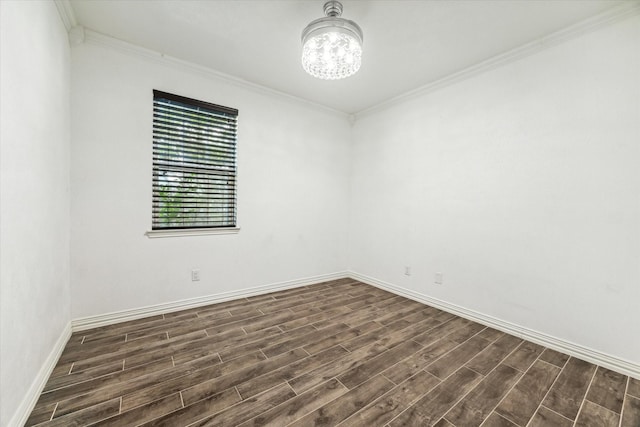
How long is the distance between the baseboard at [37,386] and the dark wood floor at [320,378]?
42 mm

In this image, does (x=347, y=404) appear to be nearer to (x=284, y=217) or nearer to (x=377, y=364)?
(x=377, y=364)

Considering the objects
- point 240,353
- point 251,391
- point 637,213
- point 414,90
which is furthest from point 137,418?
point 414,90

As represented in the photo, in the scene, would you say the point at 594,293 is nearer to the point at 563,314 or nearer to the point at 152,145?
the point at 563,314

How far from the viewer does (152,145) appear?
2670 millimetres

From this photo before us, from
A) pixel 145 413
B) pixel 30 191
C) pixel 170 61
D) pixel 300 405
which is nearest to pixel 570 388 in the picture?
pixel 300 405

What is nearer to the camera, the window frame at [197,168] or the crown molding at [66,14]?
the crown molding at [66,14]

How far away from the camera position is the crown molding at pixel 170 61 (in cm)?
238

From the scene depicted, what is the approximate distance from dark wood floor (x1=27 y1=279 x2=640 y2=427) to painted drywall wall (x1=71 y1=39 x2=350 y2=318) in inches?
19.1

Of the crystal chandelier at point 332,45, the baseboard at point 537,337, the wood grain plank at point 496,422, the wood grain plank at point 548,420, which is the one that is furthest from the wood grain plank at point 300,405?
the crystal chandelier at point 332,45

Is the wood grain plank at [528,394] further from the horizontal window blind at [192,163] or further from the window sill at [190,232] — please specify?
the horizontal window blind at [192,163]

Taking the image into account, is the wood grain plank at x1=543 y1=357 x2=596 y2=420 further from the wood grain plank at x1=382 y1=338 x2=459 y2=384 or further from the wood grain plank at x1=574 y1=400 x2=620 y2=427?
the wood grain plank at x1=382 y1=338 x2=459 y2=384

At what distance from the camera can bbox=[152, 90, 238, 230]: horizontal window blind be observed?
274cm

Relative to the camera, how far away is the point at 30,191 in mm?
1521

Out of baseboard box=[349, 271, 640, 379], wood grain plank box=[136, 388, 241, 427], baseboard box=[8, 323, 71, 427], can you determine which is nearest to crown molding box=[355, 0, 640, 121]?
baseboard box=[349, 271, 640, 379]
